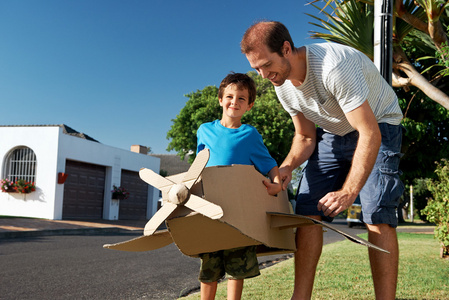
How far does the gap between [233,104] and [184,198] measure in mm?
874

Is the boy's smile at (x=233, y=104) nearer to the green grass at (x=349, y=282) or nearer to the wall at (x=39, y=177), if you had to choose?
the green grass at (x=349, y=282)

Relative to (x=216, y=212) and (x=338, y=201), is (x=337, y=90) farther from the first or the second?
(x=216, y=212)

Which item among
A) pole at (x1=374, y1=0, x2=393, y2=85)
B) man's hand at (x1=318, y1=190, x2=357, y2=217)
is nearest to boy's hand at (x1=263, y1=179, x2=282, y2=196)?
man's hand at (x1=318, y1=190, x2=357, y2=217)

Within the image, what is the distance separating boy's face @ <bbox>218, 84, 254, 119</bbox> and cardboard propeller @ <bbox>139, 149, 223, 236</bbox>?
0.68 m

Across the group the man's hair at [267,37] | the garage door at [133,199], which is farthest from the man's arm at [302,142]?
the garage door at [133,199]

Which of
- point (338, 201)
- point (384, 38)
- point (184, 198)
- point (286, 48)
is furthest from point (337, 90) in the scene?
point (384, 38)

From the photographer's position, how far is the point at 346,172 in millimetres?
2709

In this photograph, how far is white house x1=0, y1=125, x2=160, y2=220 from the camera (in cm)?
1748

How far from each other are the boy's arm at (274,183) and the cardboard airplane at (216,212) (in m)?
0.03

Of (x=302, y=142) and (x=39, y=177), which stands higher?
(x=302, y=142)

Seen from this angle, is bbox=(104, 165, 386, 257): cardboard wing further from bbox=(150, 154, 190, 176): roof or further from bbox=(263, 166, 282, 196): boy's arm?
bbox=(150, 154, 190, 176): roof

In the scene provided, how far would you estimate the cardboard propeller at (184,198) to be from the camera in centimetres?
178

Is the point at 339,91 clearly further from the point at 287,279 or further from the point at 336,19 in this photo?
the point at 336,19

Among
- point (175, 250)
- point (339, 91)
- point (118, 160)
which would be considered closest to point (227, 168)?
point (339, 91)
